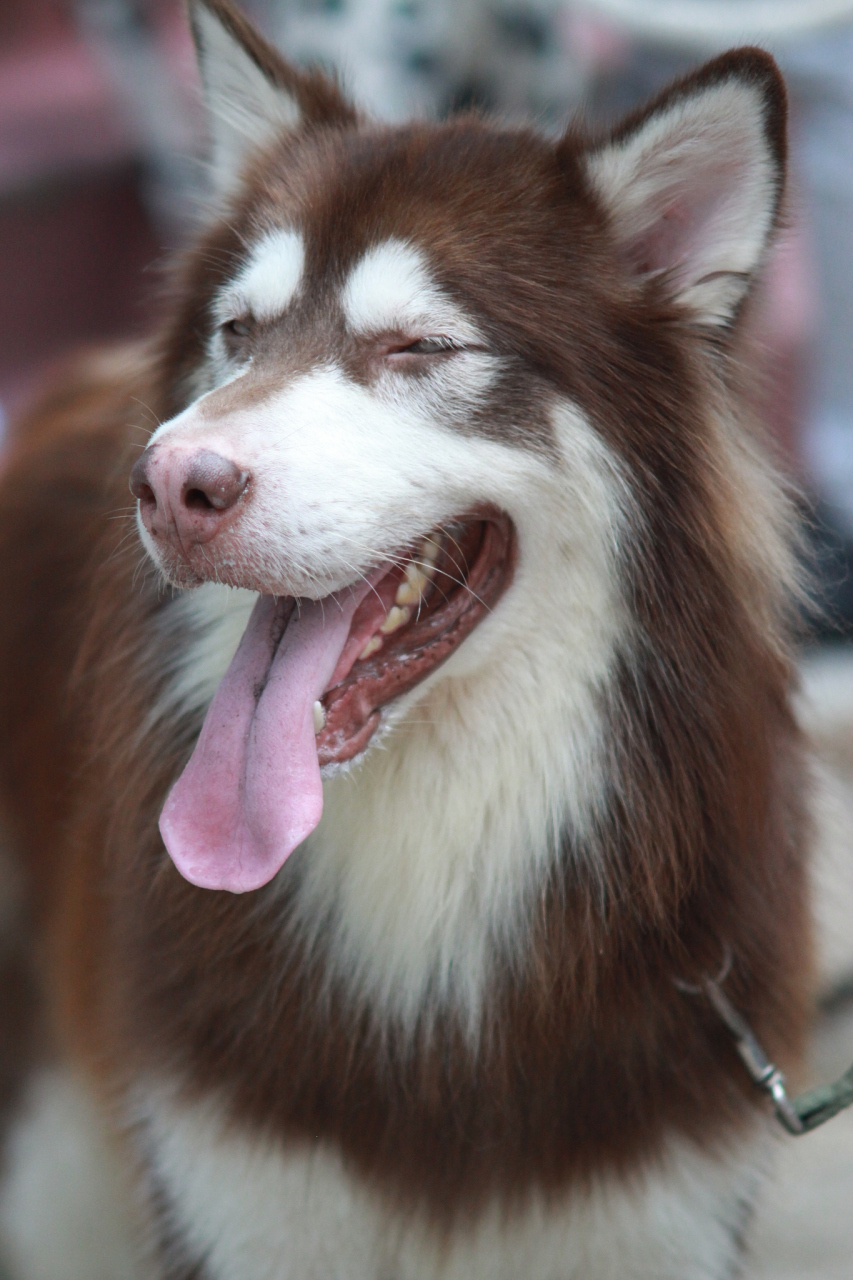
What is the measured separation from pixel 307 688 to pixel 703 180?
830mm

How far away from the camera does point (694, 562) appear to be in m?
1.59

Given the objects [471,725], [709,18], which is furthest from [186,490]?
[709,18]

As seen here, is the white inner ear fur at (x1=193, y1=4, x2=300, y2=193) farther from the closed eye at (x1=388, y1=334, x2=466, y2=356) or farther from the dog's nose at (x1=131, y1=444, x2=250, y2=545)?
the dog's nose at (x1=131, y1=444, x2=250, y2=545)

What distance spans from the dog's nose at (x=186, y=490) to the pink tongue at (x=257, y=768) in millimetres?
241

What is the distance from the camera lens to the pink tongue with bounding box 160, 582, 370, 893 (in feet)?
4.79

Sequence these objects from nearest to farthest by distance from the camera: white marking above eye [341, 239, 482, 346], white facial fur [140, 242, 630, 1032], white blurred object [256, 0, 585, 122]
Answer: white facial fur [140, 242, 630, 1032] → white marking above eye [341, 239, 482, 346] → white blurred object [256, 0, 585, 122]

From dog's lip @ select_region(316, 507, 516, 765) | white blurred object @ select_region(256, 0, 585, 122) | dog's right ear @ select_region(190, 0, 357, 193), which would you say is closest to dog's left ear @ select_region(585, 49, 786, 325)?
dog's lip @ select_region(316, 507, 516, 765)

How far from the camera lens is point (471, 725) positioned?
5.38ft

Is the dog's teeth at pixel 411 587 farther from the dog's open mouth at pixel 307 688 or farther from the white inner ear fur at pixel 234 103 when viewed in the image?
the white inner ear fur at pixel 234 103

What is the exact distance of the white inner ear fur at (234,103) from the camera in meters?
1.86

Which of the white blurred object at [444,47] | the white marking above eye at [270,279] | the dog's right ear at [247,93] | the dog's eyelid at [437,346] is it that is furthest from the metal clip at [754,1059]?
the white blurred object at [444,47]

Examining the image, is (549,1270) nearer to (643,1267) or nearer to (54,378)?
(643,1267)

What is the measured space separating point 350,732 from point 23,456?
1491mm

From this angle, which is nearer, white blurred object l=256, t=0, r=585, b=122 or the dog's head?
the dog's head
